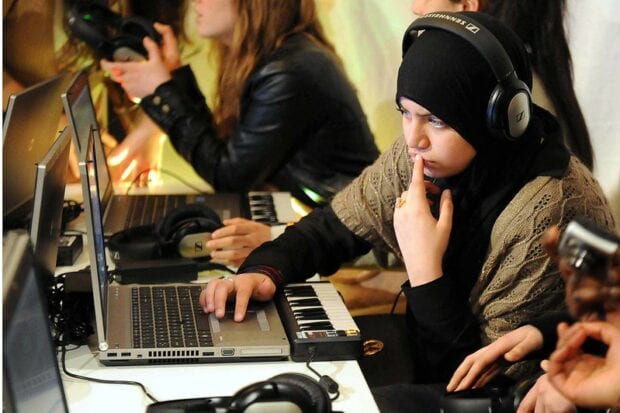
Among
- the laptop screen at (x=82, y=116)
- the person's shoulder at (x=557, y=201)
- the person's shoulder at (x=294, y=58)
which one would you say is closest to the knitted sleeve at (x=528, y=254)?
the person's shoulder at (x=557, y=201)

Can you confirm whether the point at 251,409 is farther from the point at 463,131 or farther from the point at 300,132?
the point at 300,132

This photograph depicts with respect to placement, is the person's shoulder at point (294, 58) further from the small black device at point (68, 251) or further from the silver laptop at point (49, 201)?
the silver laptop at point (49, 201)

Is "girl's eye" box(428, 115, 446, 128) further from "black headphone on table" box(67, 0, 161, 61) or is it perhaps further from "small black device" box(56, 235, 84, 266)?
"black headphone on table" box(67, 0, 161, 61)

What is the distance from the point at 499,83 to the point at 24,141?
0.97 metres

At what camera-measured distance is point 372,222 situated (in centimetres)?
209

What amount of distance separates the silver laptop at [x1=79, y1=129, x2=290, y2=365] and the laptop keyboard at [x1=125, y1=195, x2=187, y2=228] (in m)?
0.62

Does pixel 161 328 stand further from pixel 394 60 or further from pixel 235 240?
pixel 394 60

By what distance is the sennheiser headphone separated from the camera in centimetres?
171

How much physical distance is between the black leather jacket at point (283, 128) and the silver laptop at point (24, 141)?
0.69m

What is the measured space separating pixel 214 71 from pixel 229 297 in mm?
1100

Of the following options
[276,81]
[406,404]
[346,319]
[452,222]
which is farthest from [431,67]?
[276,81]

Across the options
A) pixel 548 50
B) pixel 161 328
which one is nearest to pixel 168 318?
pixel 161 328

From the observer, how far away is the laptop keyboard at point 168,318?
1710 millimetres

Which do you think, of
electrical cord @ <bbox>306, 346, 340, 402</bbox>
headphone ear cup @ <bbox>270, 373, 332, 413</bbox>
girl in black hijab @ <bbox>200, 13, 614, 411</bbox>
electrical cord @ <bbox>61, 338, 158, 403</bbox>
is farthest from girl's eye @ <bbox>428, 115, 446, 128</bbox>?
Result: electrical cord @ <bbox>61, 338, 158, 403</bbox>
